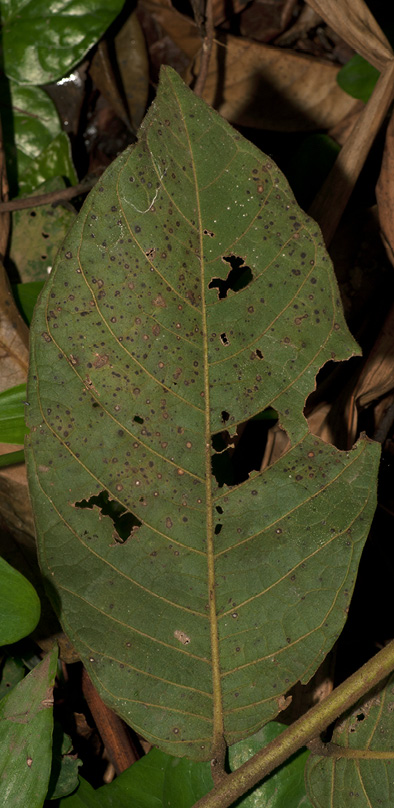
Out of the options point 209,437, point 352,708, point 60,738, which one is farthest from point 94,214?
point 60,738

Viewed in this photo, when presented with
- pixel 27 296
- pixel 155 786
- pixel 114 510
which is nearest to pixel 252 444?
pixel 114 510

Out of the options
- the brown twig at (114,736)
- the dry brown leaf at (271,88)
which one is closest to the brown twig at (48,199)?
the dry brown leaf at (271,88)

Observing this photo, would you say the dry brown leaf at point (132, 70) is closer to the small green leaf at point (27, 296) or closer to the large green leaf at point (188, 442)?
the small green leaf at point (27, 296)

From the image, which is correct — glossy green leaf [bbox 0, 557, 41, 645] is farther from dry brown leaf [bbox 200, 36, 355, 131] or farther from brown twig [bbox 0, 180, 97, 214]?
dry brown leaf [bbox 200, 36, 355, 131]

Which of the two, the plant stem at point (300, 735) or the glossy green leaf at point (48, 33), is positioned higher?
the glossy green leaf at point (48, 33)

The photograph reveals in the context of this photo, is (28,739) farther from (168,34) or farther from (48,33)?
(168,34)

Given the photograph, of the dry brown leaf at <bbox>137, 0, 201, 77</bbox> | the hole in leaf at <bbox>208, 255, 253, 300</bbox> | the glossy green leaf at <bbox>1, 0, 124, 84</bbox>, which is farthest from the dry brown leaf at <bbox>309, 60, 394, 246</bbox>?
the glossy green leaf at <bbox>1, 0, 124, 84</bbox>
